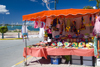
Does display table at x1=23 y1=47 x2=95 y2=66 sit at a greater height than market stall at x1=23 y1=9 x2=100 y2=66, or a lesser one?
lesser

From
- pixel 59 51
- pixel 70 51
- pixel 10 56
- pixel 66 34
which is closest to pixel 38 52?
pixel 59 51

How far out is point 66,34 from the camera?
7.70m

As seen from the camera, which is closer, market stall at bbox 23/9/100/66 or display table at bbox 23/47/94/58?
display table at bbox 23/47/94/58

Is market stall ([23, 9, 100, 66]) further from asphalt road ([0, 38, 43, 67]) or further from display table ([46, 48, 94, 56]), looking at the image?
asphalt road ([0, 38, 43, 67])

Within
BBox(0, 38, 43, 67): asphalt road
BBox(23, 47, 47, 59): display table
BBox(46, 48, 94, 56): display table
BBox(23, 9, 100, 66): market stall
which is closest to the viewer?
BBox(46, 48, 94, 56): display table

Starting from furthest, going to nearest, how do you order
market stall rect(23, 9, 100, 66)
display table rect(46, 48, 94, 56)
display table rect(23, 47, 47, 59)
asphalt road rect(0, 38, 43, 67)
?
asphalt road rect(0, 38, 43, 67) < display table rect(23, 47, 47, 59) < market stall rect(23, 9, 100, 66) < display table rect(46, 48, 94, 56)

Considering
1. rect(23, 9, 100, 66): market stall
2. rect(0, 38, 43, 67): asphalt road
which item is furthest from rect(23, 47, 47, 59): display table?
rect(0, 38, 43, 67): asphalt road

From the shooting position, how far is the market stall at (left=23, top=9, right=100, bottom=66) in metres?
5.53

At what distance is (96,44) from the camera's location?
5074mm

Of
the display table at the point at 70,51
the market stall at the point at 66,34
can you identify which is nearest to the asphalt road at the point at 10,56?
the market stall at the point at 66,34

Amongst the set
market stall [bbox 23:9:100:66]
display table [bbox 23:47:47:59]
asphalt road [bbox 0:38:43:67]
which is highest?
market stall [bbox 23:9:100:66]

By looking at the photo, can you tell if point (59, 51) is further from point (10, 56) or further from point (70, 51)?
point (10, 56)

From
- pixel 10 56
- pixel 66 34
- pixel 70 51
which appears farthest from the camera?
pixel 10 56

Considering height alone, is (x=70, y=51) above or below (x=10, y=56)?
above
